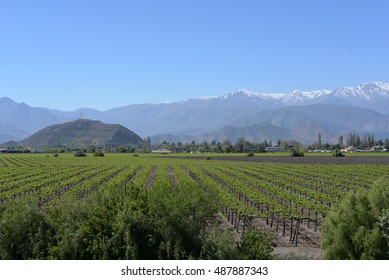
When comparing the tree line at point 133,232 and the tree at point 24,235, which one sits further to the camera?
the tree at point 24,235

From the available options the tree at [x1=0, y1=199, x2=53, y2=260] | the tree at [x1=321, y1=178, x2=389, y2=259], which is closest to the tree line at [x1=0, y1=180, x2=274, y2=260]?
the tree at [x1=0, y1=199, x2=53, y2=260]

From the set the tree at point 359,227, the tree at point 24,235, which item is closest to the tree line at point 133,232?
the tree at point 24,235

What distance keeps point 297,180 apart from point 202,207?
160 feet

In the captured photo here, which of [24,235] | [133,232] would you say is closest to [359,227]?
[133,232]

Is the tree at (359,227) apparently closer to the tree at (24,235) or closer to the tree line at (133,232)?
the tree line at (133,232)

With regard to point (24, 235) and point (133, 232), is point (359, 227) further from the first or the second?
point (24, 235)

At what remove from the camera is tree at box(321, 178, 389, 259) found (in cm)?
1568

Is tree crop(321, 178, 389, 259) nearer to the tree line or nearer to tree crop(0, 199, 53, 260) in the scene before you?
the tree line

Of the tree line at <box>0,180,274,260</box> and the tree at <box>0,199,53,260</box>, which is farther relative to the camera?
the tree at <box>0,199,53,260</box>

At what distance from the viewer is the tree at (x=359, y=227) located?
1568 cm

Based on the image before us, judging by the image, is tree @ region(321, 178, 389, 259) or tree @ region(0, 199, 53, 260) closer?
tree @ region(321, 178, 389, 259)
